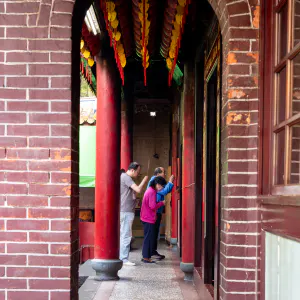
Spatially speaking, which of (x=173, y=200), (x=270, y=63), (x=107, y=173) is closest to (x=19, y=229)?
(x=270, y=63)

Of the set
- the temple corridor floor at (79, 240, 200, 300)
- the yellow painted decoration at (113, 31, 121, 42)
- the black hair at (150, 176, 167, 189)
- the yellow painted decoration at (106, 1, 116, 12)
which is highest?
the yellow painted decoration at (106, 1, 116, 12)

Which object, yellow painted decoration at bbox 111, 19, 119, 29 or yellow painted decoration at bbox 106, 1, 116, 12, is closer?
yellow painted decoration at bbox 106, 1, 116, 12

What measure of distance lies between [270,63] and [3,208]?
205 cm

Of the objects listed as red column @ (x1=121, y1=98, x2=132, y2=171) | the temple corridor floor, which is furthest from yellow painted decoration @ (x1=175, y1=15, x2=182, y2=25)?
red column @ (x1=121, y1=98, x2=132, y2=171)

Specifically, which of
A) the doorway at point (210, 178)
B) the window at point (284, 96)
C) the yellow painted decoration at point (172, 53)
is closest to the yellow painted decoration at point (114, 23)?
the yellow painted decoration at point (172, 53)

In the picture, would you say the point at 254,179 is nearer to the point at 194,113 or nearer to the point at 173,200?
the point at 194,113

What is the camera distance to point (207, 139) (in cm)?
538

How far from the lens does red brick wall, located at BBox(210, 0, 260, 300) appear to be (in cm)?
304

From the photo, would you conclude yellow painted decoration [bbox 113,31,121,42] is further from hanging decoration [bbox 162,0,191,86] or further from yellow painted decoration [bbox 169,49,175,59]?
yellow painted decoration [bbox 169,49,175,59]

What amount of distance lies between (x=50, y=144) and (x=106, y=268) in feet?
12.6

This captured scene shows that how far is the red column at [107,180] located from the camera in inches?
258

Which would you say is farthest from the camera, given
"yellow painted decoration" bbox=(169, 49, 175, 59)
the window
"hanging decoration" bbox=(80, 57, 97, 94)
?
"hanging decoration" bbox=(80, 57, 97, 94)

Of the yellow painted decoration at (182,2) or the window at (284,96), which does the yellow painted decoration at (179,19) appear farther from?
the window at (284,96)

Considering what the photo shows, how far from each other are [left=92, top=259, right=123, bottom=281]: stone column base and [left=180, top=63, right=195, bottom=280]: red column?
0.97 m
